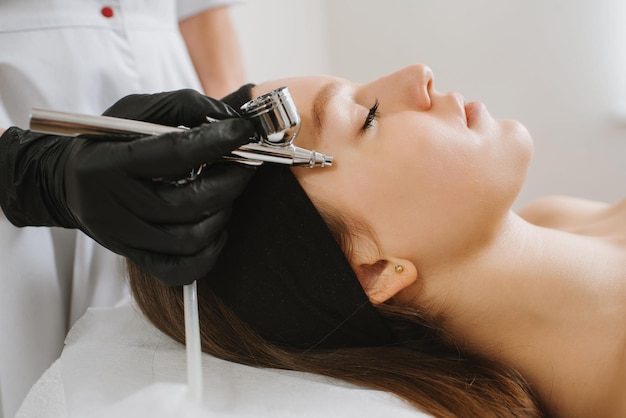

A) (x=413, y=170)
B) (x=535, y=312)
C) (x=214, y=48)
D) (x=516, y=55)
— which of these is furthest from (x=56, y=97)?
(x=516, y=55)

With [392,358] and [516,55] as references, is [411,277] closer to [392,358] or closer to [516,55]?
[392,358]

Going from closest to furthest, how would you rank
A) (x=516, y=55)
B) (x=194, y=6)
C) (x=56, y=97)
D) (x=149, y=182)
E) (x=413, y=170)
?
(x=149, y=182), (x=413, y=170), (x=56, y=97), (x=194, y=6), (x=516, y=55)

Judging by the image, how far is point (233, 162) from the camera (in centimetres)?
86

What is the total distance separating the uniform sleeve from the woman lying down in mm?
497

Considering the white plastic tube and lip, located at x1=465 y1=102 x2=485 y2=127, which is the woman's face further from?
the white plastic tube

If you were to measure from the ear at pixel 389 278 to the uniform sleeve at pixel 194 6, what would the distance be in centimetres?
83

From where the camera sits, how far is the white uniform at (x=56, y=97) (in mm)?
1083

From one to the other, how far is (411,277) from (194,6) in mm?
913

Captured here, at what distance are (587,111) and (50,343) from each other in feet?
5.27

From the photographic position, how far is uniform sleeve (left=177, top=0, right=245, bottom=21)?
1.48 m

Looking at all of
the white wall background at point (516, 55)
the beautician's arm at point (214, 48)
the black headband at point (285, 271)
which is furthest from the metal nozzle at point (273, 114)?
the white wall background at point (516, 55)

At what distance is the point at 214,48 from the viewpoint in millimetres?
1518

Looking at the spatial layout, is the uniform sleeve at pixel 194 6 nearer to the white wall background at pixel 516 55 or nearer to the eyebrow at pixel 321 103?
the white wall background at pixel 516 55

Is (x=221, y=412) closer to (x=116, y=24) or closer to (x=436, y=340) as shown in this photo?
(x=436, y=340)
